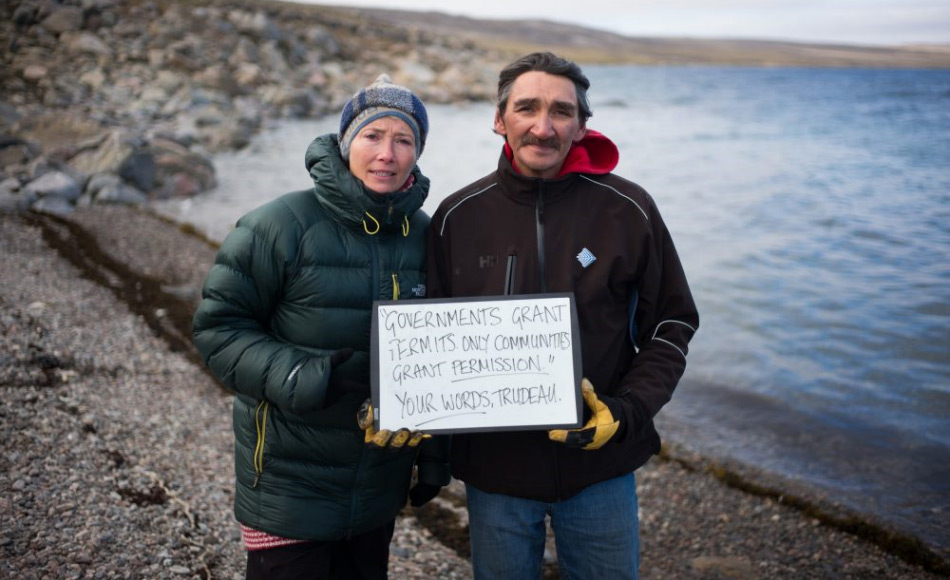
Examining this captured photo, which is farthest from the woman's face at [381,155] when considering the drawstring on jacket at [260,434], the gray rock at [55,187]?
the gray rock at [55,187]

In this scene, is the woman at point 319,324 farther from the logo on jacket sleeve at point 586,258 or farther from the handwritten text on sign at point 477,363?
the logo on jacket sleeve at point 586,258

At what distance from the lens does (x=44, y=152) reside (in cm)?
1669

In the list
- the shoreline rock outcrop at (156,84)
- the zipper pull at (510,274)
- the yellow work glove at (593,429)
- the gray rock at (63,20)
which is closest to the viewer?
the yellow work glove at (593,429)

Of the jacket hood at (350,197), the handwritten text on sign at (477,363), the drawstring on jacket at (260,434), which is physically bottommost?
the drawstring on jacket at (260,434)

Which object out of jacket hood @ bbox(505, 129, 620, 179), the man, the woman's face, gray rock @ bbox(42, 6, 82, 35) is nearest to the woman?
the woman's face

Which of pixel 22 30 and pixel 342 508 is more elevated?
pixel 22 30

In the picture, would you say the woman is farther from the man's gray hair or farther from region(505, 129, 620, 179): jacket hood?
region(505, 129, 620, 179): jacket hood

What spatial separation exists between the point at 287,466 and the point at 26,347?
544 centimetres

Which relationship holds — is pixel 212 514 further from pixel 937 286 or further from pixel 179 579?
pixel 937 286

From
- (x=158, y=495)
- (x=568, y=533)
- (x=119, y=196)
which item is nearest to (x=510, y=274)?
(x=568, y=533)

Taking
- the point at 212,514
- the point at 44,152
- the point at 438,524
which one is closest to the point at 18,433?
the point at 212,514

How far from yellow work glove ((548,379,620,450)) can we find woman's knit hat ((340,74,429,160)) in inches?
53.8

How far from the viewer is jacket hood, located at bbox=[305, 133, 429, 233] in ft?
8.92

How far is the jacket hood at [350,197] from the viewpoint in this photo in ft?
8.92
